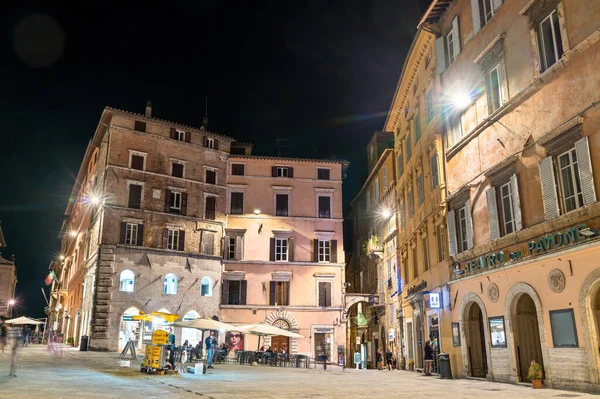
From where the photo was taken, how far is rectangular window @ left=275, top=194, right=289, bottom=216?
157 ft

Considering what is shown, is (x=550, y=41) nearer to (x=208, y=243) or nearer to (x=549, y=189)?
(x=549, y=189)

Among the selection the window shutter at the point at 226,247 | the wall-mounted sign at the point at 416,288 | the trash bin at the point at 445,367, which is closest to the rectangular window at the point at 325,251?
the window shutter at the point at 226,247

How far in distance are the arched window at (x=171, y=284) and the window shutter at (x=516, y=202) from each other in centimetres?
3106

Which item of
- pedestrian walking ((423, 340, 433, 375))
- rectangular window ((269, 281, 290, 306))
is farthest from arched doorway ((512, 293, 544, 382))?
rectangular window ((269, 281, 290, 306))

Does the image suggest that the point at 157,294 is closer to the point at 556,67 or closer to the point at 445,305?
the point at 445,305

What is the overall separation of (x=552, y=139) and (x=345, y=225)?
4627 centimetres

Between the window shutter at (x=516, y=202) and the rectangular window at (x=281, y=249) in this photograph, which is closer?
the window shutter at (x=516, y=202)

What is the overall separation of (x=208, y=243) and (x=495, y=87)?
30997mm

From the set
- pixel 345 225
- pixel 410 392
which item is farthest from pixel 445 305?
pixel 345 225

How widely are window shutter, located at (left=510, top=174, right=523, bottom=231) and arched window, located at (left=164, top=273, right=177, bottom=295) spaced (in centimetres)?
3106

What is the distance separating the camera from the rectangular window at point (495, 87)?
18312 millimetres

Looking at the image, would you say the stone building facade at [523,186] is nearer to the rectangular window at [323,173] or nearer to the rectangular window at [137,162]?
the rectangular window at [323,173]

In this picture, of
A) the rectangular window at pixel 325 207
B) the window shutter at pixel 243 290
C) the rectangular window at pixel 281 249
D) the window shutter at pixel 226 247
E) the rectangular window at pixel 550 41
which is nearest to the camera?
the rectangular window at pixel 550 41

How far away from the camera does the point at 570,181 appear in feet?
47.6
